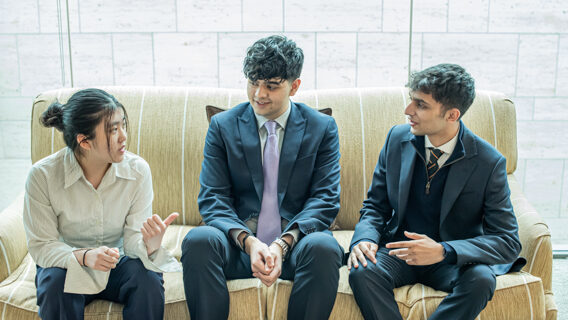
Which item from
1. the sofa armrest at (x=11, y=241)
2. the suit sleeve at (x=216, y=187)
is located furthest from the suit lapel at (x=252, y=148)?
the sofa armrest at (x=11, y=241)

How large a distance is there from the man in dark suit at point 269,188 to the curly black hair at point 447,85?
449mm

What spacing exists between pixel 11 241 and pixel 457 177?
174 cm

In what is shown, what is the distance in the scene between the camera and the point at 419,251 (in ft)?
6.31

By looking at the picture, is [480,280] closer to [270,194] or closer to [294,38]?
[270,194]

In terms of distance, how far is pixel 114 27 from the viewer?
10.6 feet

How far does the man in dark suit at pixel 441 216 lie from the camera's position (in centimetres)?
191

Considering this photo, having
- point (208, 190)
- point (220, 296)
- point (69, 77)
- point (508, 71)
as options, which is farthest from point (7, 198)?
point (508, 71)

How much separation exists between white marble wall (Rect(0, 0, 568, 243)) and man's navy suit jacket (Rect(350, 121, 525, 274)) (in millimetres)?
1216

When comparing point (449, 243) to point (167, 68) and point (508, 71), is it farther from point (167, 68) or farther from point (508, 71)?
point (167, 68)

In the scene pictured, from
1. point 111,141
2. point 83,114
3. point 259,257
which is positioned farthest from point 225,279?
point 83,114

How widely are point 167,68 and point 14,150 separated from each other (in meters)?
1.13

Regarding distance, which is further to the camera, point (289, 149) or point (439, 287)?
point (289, 149)

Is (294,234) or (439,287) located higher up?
(294,234)

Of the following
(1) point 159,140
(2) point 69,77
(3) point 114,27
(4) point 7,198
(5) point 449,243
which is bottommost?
(4) point 7,198
